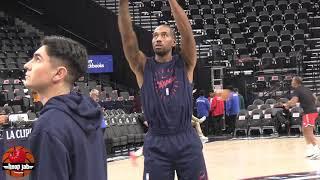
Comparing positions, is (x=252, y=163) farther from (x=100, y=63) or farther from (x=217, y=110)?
(x=100, y=63)

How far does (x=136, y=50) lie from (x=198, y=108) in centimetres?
1570

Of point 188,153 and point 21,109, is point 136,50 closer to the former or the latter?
point 188,153

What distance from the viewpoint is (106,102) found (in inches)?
874

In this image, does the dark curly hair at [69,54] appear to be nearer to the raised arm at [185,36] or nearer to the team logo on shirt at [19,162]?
the team logo on shirt at [19,162]

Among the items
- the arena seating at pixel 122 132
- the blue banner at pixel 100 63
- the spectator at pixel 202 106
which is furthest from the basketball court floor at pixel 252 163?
the blue banner at pixel 100 63

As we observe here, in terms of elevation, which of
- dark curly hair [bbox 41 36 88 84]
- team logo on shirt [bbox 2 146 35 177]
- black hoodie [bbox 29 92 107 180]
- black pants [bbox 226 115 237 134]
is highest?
dark curly hair [bbox 41 36 88 84]

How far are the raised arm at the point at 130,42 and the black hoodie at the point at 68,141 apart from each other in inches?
81.2

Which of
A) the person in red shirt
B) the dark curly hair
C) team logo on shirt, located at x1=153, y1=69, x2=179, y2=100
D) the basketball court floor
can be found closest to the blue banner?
the person in red shirt

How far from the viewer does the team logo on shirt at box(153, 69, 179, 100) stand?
4.36 metres

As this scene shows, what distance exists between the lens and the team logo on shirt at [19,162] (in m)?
2.28

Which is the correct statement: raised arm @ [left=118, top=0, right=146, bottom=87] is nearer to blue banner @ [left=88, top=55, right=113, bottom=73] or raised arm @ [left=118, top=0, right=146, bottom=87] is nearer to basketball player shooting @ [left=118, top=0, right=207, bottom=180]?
basketball player shooting @ [left=118, top=0, right=207, bottom=180]

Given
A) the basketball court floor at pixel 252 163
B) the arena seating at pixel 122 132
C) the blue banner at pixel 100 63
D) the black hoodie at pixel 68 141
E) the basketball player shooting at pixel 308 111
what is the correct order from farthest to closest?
the blue banner at pixel 100 63 < the arena seating at pixel 122 132 < the basketball player shooting at pixel 308 111 < the basketball court floor at pixel 252 163 < the black hoodie at pixel 68 141

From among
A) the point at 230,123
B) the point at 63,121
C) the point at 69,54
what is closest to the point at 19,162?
the point at 63,121

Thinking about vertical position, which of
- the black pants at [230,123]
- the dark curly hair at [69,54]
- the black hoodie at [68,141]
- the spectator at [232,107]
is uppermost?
the dark curly hair at [69,54]
